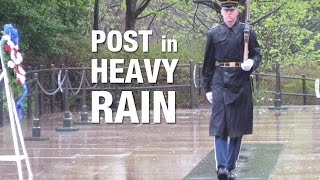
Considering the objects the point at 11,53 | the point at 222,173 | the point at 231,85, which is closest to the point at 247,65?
the point at 231,85

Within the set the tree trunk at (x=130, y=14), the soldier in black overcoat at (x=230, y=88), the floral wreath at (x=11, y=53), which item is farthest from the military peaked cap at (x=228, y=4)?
the tree trunk at (x=130, y=14)

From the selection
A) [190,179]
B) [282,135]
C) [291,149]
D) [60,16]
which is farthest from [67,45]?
[190,179]

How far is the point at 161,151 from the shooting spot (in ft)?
40.7

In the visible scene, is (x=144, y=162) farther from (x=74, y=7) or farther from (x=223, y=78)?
(x=74, y=7)

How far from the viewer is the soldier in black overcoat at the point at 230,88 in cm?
930

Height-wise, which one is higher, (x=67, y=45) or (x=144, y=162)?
(x=67, y=45)

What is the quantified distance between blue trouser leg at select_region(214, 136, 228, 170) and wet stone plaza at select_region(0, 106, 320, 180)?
0.45 metres

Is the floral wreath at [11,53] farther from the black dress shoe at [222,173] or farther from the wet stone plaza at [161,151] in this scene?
the black dress shoe at [222,173]

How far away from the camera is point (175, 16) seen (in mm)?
39875

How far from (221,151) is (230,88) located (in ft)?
2.41

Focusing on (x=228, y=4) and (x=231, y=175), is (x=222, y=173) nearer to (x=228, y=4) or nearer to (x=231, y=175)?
(x=231, y=175)

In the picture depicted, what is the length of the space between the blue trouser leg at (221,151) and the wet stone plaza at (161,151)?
→ 0.45m

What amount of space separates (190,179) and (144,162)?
1.70 metres

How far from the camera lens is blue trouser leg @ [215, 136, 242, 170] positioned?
929 centimetres
